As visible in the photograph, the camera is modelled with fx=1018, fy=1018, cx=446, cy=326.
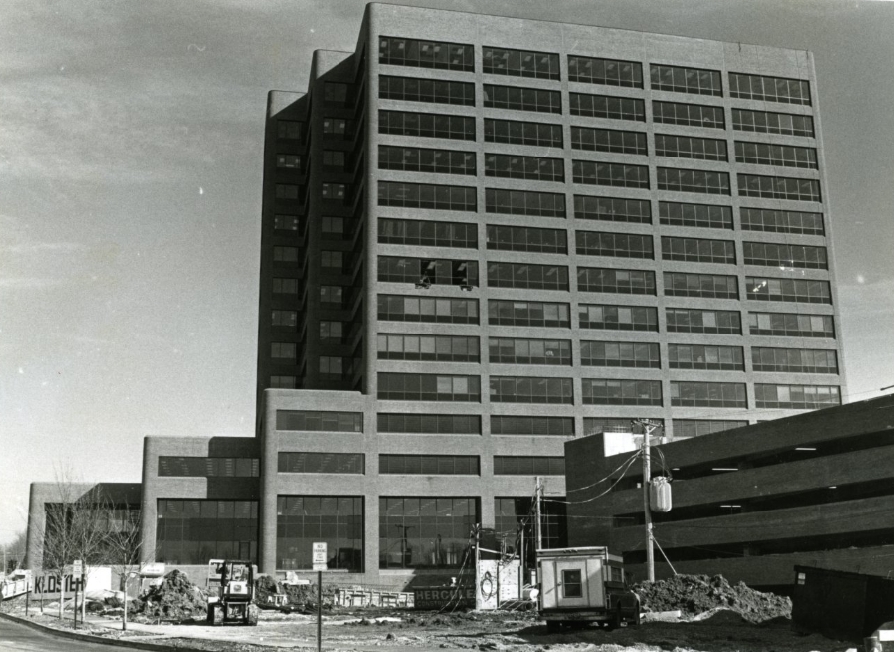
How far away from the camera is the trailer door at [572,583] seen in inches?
1486

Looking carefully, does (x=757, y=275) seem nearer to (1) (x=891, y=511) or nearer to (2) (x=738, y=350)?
(2) (x=738, y=350)

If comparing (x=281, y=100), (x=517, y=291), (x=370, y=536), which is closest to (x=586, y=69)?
(x=517, y=291)

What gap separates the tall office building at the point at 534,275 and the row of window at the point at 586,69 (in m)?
0.23

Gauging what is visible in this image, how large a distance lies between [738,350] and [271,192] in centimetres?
5715

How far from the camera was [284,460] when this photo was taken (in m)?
89.4

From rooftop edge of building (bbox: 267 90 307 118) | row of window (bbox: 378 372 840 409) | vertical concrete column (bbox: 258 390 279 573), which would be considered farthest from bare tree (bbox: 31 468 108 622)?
rooftop edge of building (bbox: 267 90 307 118)

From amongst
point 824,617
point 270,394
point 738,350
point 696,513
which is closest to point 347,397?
point 270,394

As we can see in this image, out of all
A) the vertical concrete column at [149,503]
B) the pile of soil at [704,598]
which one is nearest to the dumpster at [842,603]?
the pile of soil at [704,598]

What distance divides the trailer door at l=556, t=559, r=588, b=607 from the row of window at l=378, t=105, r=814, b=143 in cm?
6569

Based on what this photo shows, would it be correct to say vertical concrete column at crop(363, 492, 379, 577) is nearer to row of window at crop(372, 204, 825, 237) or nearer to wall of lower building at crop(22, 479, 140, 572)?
row of window at crop(372, 204, 825, 237)

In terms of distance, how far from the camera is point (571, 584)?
37.9 meters

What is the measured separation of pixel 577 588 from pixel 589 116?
7183 centimetres

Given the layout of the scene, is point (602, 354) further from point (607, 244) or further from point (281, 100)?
point (281, 100)

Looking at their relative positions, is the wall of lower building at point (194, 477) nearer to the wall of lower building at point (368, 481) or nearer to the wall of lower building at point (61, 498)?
the wall of lower building at point (368, 481)
